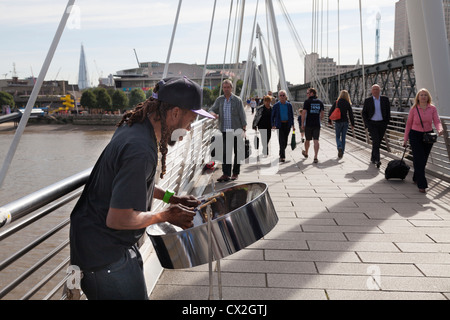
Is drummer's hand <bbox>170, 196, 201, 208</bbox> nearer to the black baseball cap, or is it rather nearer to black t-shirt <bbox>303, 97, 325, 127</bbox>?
the black baseball cap

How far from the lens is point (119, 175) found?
1598mm

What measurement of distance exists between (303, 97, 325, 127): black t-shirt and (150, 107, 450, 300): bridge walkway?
308 cm

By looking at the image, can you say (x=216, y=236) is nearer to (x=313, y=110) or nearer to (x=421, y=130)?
(x=421, y=130)

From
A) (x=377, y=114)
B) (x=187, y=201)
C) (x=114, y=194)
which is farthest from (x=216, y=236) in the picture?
(x=377, y=114)

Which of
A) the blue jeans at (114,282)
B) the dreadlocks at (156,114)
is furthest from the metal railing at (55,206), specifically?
the dreadlocks at (156,114)

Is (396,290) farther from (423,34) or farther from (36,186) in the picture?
(36,186)

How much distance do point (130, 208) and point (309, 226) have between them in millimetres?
3913

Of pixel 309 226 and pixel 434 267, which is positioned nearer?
pixel 434 267

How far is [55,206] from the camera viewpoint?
2490mm

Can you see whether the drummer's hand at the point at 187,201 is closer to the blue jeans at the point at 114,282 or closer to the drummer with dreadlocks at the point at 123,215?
the drummer with dreadlocks at the point at 123,215

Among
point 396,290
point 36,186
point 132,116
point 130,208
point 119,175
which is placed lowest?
point 36,186

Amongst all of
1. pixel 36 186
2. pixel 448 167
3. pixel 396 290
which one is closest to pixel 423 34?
pixel 448 167

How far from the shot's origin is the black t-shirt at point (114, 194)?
1.59 m
